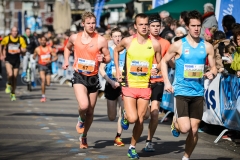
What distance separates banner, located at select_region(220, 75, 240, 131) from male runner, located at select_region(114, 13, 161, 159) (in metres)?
2.23

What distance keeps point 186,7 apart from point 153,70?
9.96 m

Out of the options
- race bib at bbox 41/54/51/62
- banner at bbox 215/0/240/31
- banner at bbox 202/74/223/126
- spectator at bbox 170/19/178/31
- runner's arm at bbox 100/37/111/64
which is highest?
banner at bbox 215/0/240/31

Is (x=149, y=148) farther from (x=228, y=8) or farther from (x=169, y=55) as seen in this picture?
(x=228, y=8)

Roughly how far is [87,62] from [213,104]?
3.31 meters

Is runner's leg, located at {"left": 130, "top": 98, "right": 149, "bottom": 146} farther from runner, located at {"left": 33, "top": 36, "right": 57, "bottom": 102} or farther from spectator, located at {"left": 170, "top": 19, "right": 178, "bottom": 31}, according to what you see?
runner, located at {"left": 33, "top": 36, "right": 57, "bottom": 102}

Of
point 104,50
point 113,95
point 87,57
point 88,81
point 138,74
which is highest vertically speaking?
point 104,50

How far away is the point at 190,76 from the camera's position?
337 inches

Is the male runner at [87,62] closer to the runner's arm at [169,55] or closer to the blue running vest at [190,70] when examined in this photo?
the runner's arm at [169,55]

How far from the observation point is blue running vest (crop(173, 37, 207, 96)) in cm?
852

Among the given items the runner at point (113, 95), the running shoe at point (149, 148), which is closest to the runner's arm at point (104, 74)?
the runner at point (113, 95)

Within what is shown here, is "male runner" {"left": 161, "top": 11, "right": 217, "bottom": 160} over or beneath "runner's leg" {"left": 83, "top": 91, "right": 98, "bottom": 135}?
over

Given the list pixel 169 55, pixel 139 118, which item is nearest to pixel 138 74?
pixel 139 118

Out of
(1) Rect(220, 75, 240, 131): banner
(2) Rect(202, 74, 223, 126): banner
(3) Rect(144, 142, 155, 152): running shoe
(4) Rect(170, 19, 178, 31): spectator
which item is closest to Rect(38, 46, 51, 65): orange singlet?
(4) Rect(170, 19, 178, 31): spectator

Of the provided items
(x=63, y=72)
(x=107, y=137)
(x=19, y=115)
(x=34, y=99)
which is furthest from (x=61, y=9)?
(x=107, y=137)
